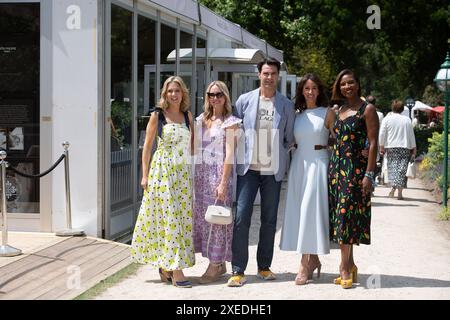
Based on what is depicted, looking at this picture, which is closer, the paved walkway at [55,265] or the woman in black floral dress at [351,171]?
the paved walkway at [55,265]

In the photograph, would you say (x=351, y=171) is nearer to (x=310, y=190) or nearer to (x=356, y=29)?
(x=310, y=190)

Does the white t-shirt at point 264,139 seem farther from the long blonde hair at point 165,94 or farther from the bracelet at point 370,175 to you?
the bracelet at point 370,175

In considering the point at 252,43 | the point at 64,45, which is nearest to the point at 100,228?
the point at 64,45

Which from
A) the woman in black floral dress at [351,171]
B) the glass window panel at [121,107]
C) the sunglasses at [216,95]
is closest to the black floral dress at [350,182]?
the woman in black floral dress at [351,171]

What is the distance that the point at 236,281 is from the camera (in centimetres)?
641

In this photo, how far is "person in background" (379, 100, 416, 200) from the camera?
13.4 m

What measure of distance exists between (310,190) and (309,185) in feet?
0.15

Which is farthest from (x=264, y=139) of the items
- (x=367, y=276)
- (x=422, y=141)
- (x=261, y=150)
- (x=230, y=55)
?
(x=422, y=141)

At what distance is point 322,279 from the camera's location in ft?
22.3

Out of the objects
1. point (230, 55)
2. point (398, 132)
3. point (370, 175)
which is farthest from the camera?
point (230, 55)

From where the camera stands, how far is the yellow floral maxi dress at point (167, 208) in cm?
641

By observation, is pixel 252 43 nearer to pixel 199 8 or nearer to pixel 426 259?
pixel 199 8

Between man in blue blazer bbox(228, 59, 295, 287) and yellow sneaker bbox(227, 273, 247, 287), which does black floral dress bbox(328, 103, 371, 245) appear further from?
yellow sneaker bbox(227, 273, 247, 287)
